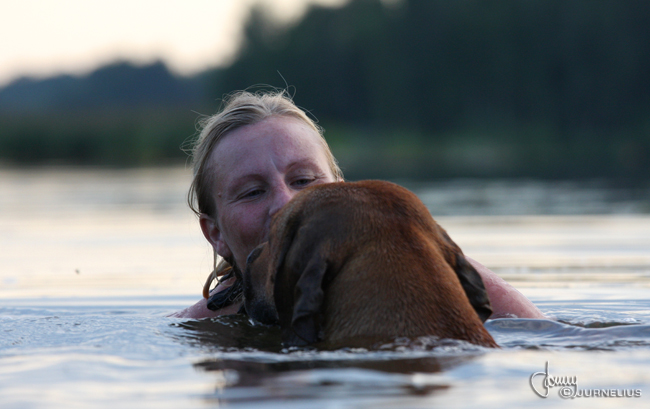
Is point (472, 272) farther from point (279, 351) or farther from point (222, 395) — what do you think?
point (222, 395)

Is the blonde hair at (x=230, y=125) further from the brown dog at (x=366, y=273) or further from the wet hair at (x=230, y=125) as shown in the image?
the brown dog at (x=366, y=273)

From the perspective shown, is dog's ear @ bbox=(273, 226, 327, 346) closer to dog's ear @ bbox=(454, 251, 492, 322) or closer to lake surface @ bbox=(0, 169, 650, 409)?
lake surface @ bbox=(0, 169, 650, 409)

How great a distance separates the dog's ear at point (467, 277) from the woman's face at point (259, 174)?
1340 millimetres

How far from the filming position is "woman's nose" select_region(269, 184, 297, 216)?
4.32 m

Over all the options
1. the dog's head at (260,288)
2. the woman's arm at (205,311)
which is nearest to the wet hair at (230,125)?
the woman's arm at (205,311)

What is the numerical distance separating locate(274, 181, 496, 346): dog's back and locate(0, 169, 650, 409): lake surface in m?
0.09

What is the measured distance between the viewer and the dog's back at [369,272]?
292 centimetres

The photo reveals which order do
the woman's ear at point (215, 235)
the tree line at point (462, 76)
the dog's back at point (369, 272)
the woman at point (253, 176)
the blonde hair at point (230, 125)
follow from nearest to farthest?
1. the dog's back at point (369, 272)
2. the woman at point (253, 176)
3. the blonde hair at point (230, 125)
4. the woman's ear at point (215, 235)
5. the tree line at point (462, 76)

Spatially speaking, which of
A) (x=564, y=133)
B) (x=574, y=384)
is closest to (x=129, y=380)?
(x=574, y=384)

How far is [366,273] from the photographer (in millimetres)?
2965

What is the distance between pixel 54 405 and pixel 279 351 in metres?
0.93
